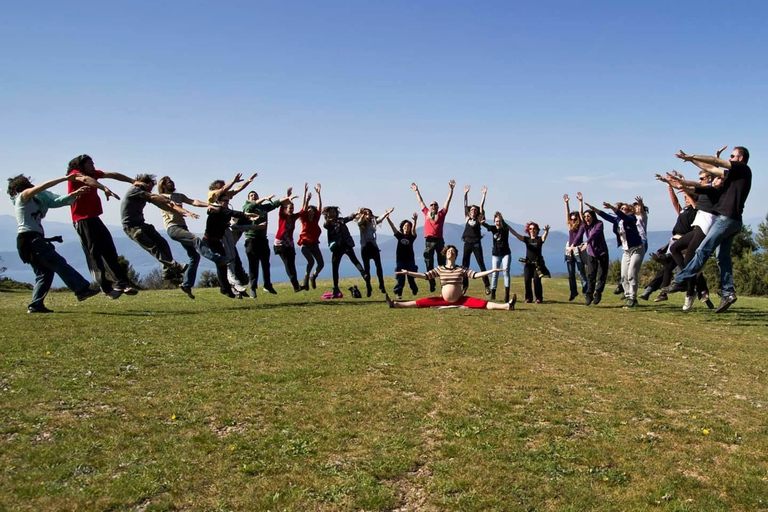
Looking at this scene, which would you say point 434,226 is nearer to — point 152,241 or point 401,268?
point 401,268

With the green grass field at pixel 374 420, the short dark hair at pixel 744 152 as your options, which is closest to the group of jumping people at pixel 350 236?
the short dark hair at pixel 744 152

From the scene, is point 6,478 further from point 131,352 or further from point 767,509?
point 767,509

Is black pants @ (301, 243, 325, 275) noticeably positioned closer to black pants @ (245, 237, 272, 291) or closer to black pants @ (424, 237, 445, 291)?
black pants @ (245, 237, 272, 291)

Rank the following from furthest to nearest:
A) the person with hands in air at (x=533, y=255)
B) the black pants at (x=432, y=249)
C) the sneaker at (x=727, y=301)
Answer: the black pants at (x=432, y=249) → the person with hands in air at (x=533, y=255) → the sneaker at (x=727, y=301)

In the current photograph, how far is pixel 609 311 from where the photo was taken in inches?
663

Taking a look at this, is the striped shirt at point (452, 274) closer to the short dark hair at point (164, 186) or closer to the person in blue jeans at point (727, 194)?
the person in blue jeans at point (727, 194)

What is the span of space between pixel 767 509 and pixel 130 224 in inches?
545

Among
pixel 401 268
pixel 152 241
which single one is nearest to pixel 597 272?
pixel 401 268

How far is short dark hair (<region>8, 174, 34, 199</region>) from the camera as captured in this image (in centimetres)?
1332

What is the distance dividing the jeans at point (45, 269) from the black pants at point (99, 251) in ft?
1.38

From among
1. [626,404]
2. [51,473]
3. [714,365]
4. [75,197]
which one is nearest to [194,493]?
[51,473]

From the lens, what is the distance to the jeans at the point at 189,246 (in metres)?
15.2

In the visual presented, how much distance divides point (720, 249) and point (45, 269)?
49.8ft

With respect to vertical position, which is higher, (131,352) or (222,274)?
(222,274)
